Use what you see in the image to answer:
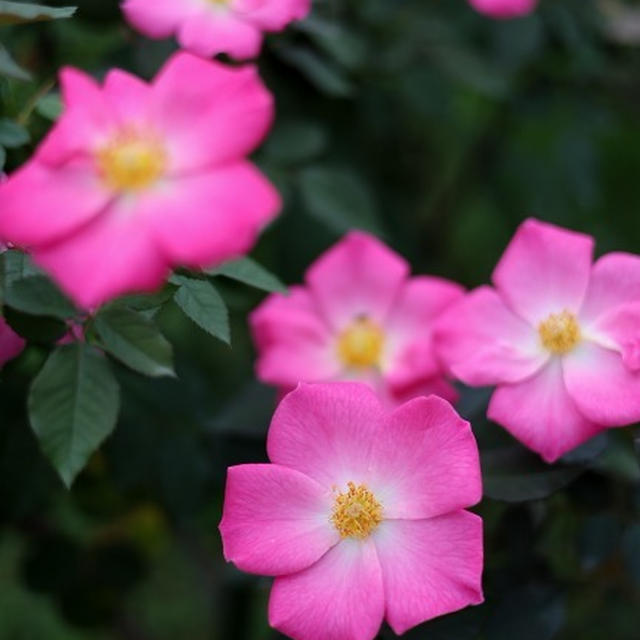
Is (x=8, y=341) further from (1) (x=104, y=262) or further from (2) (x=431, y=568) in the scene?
(2) (x=431, y=568)

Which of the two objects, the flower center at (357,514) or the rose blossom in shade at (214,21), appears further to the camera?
the rose blossom in shade at (214,21)

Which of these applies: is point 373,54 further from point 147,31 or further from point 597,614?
point 597,614

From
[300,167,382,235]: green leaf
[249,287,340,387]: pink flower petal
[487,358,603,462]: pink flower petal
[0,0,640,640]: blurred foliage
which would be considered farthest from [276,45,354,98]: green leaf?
[487,358,603,462]: pink flower petal

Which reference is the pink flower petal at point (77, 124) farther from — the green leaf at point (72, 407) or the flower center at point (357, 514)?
the flower center at point (357, 514)

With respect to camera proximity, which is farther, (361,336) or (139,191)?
(361,336)

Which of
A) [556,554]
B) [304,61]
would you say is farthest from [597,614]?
[304,61]

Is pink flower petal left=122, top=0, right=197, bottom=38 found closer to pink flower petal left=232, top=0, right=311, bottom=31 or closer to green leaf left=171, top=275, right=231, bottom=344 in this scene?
pink flower petal left=232, top=0, right=311, bottom=31

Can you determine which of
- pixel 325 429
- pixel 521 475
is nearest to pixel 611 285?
pixel 521 475

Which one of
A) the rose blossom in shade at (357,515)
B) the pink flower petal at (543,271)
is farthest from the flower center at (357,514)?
the pink flower petal at (543,271)
